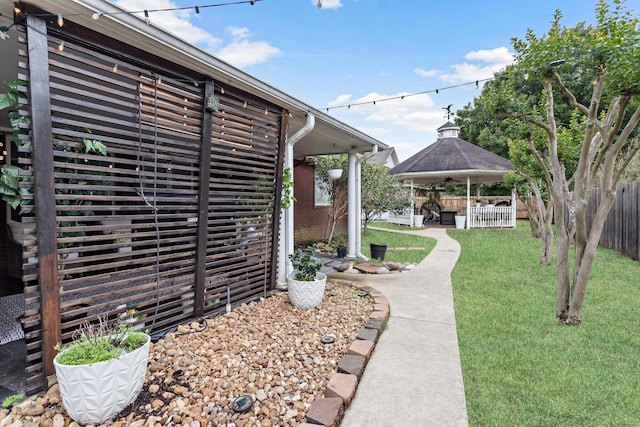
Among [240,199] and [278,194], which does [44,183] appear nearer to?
[240,199]

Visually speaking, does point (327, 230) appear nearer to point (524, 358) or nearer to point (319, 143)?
point (319, 143)

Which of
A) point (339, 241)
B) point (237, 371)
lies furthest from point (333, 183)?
point (237, 371)

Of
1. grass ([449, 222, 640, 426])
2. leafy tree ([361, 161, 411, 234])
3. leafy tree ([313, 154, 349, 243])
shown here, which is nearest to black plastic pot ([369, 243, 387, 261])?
leafy tree ([313, 154, 349, 243])

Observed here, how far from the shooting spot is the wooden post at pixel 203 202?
3.19 m

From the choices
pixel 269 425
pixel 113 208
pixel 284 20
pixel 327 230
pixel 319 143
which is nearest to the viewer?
pixel 269 425

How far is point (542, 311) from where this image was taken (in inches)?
153

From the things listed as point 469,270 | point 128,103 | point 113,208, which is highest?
point 128,103

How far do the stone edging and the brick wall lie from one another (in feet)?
16.8

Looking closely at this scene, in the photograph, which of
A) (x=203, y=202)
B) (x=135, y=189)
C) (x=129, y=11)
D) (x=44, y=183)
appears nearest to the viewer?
(x=44, y=183)

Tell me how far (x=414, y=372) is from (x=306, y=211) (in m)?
6.58

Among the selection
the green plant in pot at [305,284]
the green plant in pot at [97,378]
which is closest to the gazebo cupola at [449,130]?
the green plant in pot at [305,284]

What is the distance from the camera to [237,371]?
7.97ft

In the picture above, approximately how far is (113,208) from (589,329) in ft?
15.1

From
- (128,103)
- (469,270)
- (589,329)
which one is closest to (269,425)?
(128,103)
